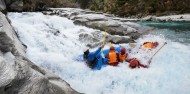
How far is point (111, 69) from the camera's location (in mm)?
9438

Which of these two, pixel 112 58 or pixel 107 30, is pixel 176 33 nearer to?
pixel 107 30

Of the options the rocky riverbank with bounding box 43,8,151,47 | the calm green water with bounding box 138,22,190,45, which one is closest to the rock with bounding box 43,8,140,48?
the rocky riverbank with bounding box 43,8,151,47

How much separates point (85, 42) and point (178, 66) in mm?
5283

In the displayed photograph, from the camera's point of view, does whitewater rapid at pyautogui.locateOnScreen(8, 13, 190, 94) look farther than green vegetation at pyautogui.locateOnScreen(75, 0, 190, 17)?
No

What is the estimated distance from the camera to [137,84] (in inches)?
329

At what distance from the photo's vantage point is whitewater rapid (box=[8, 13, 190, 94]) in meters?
8.18

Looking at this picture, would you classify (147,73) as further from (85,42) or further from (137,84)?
(85,42)

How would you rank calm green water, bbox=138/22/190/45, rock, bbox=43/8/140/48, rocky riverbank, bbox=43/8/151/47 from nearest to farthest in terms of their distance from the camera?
rock, bbox=43/8/140/48
rocky riverbank, bbox=43/8/151/47
calm green water, bbox=138/22/190/45

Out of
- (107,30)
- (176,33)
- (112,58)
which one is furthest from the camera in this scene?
(176,33)

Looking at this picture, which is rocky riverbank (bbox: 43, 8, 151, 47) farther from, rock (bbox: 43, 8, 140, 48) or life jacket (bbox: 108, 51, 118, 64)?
life jacket (bbox: 108, 51, 118, 64)

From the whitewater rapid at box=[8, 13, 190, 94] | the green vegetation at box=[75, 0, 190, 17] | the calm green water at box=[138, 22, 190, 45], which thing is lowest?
the green vegetation at box=[75, 0, 190, 17]

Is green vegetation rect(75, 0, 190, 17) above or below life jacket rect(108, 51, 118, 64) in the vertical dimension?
below

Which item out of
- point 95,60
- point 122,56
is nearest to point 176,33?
point 122,56

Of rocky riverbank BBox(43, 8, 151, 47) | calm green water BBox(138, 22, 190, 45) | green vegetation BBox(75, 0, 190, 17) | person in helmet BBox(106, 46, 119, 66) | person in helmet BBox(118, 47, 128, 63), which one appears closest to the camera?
person in helmet BBox(106, 46, 119, 66)
